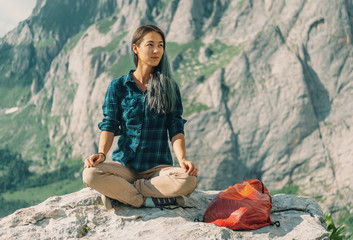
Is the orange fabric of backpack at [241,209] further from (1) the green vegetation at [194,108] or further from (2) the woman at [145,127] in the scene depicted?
(1) the green vegetation at [194,108]

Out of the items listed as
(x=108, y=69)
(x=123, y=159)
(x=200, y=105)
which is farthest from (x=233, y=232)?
(x=108, y=69)

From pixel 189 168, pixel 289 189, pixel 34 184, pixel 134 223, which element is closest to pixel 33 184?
pixel 34 184

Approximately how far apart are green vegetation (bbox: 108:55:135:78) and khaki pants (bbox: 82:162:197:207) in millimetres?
170362

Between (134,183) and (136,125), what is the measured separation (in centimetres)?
136

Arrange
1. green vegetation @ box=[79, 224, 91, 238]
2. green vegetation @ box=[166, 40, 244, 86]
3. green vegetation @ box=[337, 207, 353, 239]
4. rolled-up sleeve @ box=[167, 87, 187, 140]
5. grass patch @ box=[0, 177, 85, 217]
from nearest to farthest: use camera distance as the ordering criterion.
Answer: green vegetation @ box=[79, 224, 91, 238] → rolled-up sleeve @ box=[167, 87, 187, 140] → green vegetation @ box=[337, 207, 353, 239] → grass patch @ box=[0, 177, 85, 217] → green vegetation @ box=[166, 40, 244, 86]

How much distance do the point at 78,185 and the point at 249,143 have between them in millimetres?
83937

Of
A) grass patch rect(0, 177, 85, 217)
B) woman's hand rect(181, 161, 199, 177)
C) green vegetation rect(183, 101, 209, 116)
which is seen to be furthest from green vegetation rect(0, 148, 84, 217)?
woman's hand rect(181, 161, 199, 177)

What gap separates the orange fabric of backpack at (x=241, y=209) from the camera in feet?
26.1

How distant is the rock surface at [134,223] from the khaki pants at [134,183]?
0.47 m

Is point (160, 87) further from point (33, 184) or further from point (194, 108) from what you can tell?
point (33, 184)

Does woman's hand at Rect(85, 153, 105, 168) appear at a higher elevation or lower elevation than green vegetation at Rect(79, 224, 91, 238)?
higher

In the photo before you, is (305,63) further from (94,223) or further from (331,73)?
(94,223)

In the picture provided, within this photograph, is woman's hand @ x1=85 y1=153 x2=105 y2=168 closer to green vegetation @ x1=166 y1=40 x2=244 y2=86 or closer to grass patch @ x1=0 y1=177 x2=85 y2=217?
green vegetation @ x1=166 y1=40 x2=244 y2=86

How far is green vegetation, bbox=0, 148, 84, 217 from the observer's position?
167 m
